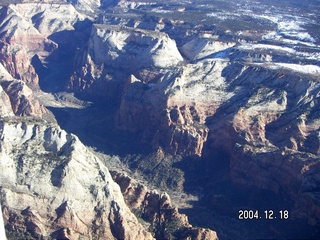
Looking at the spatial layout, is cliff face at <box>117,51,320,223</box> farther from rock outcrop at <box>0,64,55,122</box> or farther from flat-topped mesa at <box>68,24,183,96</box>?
rock outcrop at <box>0,64,55,122</box>

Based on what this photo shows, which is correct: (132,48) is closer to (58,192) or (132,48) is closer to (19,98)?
(19,98)

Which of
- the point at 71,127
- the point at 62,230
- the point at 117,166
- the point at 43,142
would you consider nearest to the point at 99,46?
the point at 71,127

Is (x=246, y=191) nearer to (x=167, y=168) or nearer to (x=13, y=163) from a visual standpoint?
(x=167, y=168)

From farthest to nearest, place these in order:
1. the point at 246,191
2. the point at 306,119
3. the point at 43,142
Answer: the point at 306,119
the point at 246,191
the point at 43,142

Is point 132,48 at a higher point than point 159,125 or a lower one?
higher

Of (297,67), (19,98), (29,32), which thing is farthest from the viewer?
(29,32)

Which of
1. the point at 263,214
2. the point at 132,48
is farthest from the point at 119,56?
the point at 263,214

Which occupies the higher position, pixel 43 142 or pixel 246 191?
pixel 43 142
